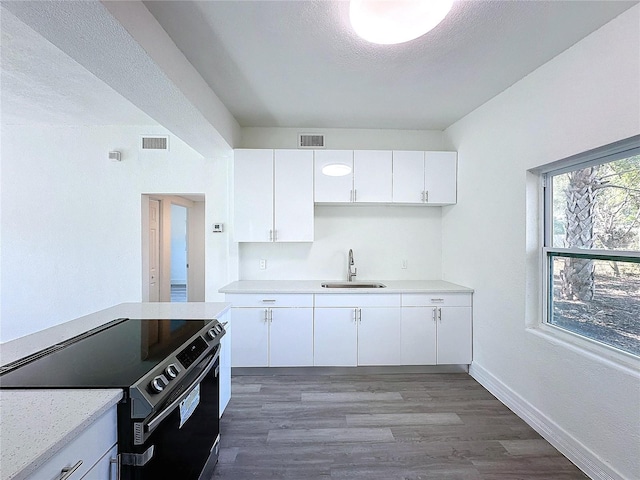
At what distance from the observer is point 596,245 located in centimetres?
204

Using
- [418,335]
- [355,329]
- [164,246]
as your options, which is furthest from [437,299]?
[164,246]

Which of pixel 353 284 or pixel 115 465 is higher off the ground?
pixel 353 284

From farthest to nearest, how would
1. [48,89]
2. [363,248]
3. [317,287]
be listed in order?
1. [363,248]
2. [317,287]
3. [48,89]

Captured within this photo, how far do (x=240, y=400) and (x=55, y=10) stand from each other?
9.19 ft

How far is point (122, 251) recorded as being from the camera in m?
3.61

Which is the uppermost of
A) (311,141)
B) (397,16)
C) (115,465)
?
(311,141)

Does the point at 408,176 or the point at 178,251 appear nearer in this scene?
the point at 408,176

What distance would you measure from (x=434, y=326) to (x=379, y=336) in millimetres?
582

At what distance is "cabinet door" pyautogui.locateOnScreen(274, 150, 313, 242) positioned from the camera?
3.44m

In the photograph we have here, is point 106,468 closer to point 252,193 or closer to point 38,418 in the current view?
point 38,418

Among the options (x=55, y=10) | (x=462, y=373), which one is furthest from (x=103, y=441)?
(x=462, y=373)

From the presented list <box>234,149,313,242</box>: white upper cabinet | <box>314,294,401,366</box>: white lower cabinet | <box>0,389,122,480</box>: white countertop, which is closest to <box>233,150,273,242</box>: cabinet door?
<box>234,149,313,242</box>: white upper cabinet

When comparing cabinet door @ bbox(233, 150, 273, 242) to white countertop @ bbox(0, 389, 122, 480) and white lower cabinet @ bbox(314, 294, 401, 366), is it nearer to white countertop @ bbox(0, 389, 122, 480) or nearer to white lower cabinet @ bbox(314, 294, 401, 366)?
white lower cabinet @ bbox(314, 294, 401, 366)

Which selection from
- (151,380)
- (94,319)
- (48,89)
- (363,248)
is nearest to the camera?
(151,380)
